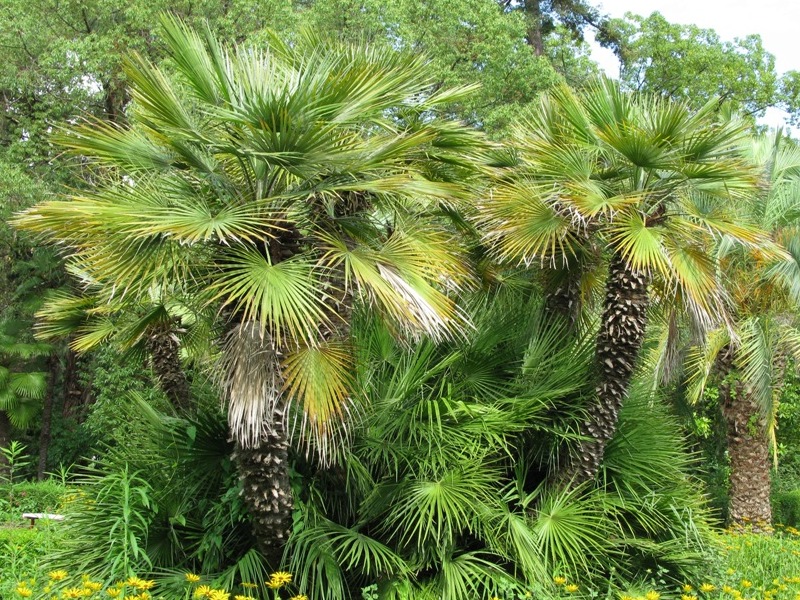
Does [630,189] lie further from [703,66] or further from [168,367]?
[703,66]

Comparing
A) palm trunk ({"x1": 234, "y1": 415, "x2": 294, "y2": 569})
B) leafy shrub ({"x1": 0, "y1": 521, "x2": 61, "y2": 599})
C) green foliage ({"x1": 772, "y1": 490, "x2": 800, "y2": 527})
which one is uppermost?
palm trunk ({"x1": 234, "y1": 415, "x2": 294, "y2": 569})

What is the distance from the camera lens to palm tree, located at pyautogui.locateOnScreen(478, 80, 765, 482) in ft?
22.6

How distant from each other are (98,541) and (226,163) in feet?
10.3

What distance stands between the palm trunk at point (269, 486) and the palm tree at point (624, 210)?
2511 millimetres

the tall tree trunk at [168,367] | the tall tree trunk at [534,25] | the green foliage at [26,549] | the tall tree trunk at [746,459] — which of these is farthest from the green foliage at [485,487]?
the tall tree trunk at [534,25]

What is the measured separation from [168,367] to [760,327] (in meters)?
8.50

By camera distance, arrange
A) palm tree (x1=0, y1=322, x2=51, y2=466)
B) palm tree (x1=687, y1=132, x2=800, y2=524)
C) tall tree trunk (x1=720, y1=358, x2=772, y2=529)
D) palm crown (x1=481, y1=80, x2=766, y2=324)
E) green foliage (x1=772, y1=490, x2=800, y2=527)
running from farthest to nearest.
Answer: palm tree (x1=0, y1=322, x2=51, y2=466) < green foliage (x1=772, y1=490, x2=800, y2=527) < tall tree trunk (x1=720, y1=358, x2=772, y2=529) < palm tree (x1=687, y1=132, x2=800, y2=524) < palm crown (x1=481, y1=80, x2=766, y2=324)

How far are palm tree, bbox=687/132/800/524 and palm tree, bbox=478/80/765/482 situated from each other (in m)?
4.44

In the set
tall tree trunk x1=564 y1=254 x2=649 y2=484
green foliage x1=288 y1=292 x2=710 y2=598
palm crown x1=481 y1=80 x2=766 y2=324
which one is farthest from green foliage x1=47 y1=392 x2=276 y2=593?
palm crown x1=481 y1=80 x2=766 y2=324

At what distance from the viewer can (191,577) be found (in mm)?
4621

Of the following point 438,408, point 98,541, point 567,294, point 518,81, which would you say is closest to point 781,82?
point 518,81

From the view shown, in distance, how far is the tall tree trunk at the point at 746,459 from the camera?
13531 millimetres

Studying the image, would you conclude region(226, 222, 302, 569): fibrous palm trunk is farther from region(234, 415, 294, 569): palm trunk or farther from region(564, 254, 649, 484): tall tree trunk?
region(564, 254, 649, 484): tall tree trunk

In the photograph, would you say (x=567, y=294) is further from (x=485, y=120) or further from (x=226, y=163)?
(x=485, y=120)
